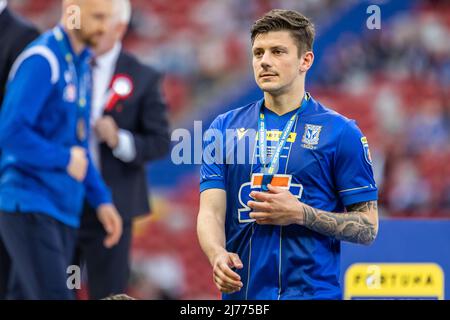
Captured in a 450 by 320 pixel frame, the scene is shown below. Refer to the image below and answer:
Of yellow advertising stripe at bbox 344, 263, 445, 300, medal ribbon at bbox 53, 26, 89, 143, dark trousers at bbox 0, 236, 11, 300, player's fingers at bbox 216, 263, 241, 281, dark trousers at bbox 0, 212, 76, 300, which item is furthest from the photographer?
dark trousers at bbox 0, 236, 11, 300

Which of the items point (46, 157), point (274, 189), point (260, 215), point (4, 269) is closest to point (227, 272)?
point (260, 215)

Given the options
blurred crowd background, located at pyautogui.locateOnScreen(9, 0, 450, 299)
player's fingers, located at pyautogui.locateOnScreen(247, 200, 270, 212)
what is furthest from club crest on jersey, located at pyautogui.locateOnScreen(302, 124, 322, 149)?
blurred crowd background, located at pyautogui.locateOnScreen(9, 0, 450, 299)

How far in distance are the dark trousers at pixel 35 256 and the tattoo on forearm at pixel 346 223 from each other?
1.81m

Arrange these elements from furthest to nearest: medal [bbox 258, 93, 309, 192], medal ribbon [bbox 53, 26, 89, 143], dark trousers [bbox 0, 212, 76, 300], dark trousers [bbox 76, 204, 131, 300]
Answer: dark trousers [bbox 76, 204, 131, 300]
medal ribbon [bbox 53, 26, 89, 143]
dark trousers [bbox 0, 212, 76, 300]
medal [bbox 258, 93, 309, 192]

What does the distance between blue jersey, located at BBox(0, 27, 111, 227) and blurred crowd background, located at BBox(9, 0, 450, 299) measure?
3.42 m

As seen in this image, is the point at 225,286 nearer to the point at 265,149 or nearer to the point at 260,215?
the point at 260,215

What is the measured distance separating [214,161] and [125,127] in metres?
2.91

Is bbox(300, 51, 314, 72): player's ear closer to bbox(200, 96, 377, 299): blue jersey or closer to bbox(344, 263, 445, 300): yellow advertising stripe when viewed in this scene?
bbox(200, 96, 377, 299): blue jersey

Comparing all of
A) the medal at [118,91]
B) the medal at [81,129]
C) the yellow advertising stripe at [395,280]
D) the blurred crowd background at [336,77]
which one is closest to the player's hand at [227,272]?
the yellow advertising stripe at [395,280]

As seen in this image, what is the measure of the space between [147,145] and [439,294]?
2431 mm

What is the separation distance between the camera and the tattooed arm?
345cm

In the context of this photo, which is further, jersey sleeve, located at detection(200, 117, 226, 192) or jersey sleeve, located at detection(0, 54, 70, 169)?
jersey sleeve, located at detection(0, 54, 70, 169)

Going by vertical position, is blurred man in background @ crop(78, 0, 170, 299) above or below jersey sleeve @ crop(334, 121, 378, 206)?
above
